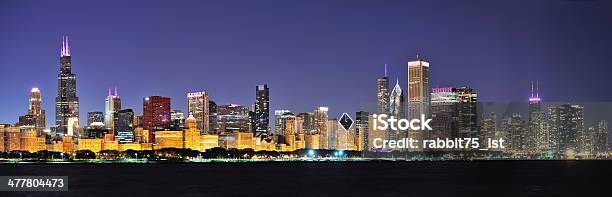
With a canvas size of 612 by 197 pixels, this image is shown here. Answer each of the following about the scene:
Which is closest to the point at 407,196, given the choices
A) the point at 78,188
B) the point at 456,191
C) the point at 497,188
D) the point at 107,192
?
the point at 456,191

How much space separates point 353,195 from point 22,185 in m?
37.0

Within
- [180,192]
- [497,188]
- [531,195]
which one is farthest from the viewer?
[497,188]

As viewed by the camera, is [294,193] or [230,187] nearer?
[294,193]

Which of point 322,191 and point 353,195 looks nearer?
point 353,195

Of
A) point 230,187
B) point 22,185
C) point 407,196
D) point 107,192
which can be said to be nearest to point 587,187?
point 407,196

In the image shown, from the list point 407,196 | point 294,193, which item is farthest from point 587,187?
point 294,193

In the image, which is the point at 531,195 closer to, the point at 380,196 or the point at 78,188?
the point at 380,196

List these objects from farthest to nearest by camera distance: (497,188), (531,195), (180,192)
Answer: (497,188) → (180,192) → (531,195)

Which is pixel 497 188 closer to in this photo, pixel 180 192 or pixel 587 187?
pixel 587 187

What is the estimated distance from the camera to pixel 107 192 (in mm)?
88062

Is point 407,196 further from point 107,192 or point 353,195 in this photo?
point 107,192

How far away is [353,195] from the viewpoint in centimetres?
8169

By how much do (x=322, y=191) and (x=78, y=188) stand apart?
90.2ft

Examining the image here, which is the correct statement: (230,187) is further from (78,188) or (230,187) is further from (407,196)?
(407,196)
